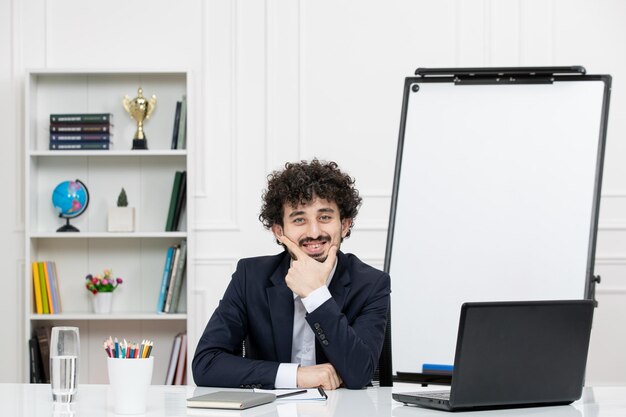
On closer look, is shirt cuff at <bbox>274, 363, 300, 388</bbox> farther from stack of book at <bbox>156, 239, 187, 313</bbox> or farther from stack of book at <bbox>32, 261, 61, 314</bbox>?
stack of book at <bbox>32, 261, 61, 314</bbox>

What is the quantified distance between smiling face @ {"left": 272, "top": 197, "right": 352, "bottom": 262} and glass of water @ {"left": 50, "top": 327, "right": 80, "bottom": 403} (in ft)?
2.65

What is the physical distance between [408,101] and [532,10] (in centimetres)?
126

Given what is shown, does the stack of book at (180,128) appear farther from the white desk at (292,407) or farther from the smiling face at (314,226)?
the white desk at (292,407)

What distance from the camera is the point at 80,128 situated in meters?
4.12

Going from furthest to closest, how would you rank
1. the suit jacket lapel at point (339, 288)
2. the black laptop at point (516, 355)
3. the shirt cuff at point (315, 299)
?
the suit jacket lapel at point (339, 288) → the shirt cuff at point (315, 299) → the black laptop at point (516, 355)

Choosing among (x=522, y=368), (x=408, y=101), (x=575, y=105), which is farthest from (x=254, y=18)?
(x=522, y=368)

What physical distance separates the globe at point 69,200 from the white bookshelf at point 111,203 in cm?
8

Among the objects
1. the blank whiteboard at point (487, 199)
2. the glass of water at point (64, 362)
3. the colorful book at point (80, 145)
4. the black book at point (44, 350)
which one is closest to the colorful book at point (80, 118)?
the colorful book at point (80, 145)

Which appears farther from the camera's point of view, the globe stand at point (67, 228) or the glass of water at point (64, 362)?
the globe stand at point (67, 228)

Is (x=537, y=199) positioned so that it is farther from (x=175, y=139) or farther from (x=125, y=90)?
(x=125, y=90)

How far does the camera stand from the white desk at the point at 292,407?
5.15ft

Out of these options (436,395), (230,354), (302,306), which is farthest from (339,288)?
(436,395)

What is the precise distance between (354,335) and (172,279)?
2140 mm

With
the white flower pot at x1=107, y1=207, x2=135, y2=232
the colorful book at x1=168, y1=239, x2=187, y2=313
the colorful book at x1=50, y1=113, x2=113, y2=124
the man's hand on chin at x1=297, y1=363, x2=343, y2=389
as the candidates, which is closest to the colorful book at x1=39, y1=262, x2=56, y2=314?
the white flower pot at x1=107, y1=207, x2=135, y2=232
